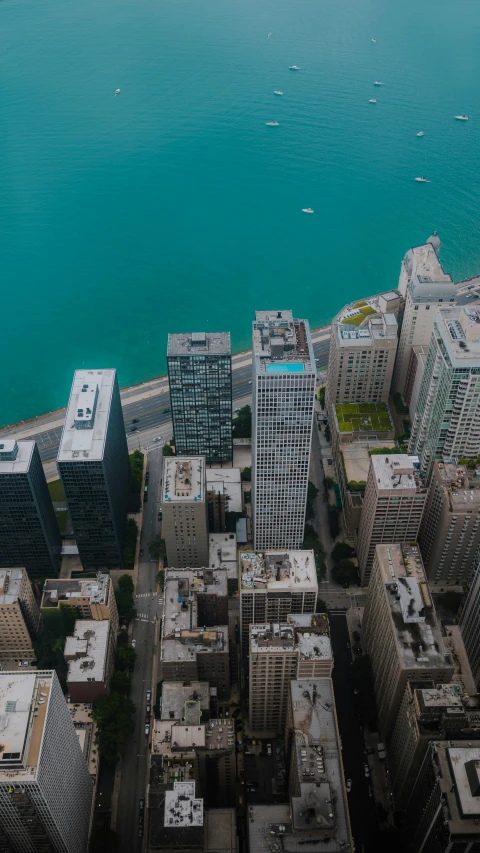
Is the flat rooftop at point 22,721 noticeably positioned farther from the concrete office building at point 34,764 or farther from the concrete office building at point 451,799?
the concrete office building at point 451,799

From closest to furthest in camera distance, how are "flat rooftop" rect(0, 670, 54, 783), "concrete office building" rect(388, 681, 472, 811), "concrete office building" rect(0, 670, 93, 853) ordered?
"flat rooftop" rect(0, 670, 54, 783) < "concrete office building" rect(0, 670, 93, 853) < "concrete office building" rect(388, 681, 472, 811)

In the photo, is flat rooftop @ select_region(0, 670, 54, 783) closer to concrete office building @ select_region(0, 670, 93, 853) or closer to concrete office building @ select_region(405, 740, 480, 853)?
concrete office building @ select_region(0, 670, 93, 853)

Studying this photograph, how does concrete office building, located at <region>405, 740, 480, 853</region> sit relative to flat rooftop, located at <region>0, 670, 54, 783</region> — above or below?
below

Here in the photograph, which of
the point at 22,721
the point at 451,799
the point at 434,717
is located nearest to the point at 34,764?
the point at 22,721

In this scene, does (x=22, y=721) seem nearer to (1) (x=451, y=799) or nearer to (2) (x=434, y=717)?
(1) (x=451, y=799)

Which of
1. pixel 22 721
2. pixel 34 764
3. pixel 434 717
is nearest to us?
pixel 34 764

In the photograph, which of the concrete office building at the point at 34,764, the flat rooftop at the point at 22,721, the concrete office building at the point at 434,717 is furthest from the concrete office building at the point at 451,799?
the flat rooftop at the point at 22,721

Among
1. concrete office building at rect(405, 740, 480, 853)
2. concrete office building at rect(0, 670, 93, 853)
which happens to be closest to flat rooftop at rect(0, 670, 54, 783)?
concrete office building at rect(0, 670, 93, 853)

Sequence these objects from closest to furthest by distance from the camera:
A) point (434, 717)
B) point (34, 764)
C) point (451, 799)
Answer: point (34, 764) < point (451, 799) < point (434, 717)
